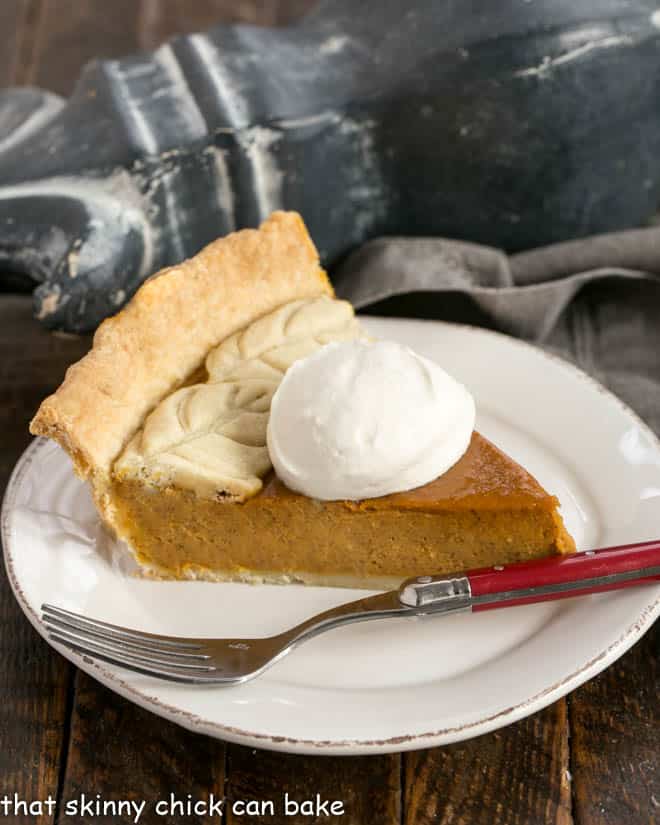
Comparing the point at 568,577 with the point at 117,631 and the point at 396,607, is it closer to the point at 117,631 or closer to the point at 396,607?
the point at 396,607

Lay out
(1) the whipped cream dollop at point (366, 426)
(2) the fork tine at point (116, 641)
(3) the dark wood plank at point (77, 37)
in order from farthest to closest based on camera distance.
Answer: (3) the dark wood plank at point (77, 37)
(1) the whipped cream dollop at point (366, 426)
(2) the fork tine at point (116, 641)

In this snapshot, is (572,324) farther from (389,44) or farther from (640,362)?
(389,44)

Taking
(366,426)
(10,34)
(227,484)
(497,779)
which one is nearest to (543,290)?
(366,426)

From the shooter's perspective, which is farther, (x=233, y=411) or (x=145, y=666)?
(x=233, y=411)

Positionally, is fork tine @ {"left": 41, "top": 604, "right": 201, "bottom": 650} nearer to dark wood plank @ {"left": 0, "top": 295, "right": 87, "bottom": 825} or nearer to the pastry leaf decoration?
dark wood plank @ {"left": 0, "top": 295, "right": 87, "bottom": 825}

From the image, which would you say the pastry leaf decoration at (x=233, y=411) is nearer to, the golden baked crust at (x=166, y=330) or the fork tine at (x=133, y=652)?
the golden baked crust at (x=166, y=330)

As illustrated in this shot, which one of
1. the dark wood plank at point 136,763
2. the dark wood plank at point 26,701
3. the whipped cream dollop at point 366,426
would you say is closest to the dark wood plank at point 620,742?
the whipped cream dollop at point 366,426
